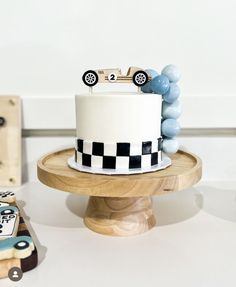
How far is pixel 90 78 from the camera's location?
1.82ft

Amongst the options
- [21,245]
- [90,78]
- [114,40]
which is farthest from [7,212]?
[114,40]

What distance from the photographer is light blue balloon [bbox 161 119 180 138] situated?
56 centimetres

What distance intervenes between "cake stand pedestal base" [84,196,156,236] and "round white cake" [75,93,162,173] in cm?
5

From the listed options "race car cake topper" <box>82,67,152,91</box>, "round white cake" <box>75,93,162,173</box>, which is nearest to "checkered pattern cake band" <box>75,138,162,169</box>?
"round white cake" <box>75,93,162,173</box>

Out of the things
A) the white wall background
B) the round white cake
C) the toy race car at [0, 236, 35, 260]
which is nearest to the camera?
the toy race car at [0, 236, 35, 260]

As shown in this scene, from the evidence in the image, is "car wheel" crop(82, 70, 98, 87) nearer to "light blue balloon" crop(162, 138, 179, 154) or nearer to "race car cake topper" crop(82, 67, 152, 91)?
"race car cake topper" crop(82, 67, 152, 91)

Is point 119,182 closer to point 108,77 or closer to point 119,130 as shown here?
point 119,130

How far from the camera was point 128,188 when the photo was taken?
1.47 feet

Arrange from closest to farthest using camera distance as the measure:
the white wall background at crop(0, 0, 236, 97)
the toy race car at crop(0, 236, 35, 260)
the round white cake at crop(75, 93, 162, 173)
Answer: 1. the toy race car at crop(0, 236, 35, 260)
2. the round white cake at crop(75, 93, 162, 173)
3. the white wall background at crop(0, 0, 236, 97)

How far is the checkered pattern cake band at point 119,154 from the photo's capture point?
51 centimetres

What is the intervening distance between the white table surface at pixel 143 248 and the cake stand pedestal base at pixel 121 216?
12mm

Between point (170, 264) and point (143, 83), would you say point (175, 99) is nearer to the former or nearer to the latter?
point (143, 83)

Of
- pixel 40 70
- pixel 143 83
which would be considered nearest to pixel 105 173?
pixel 143 83

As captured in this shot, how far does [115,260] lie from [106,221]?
9 cm
